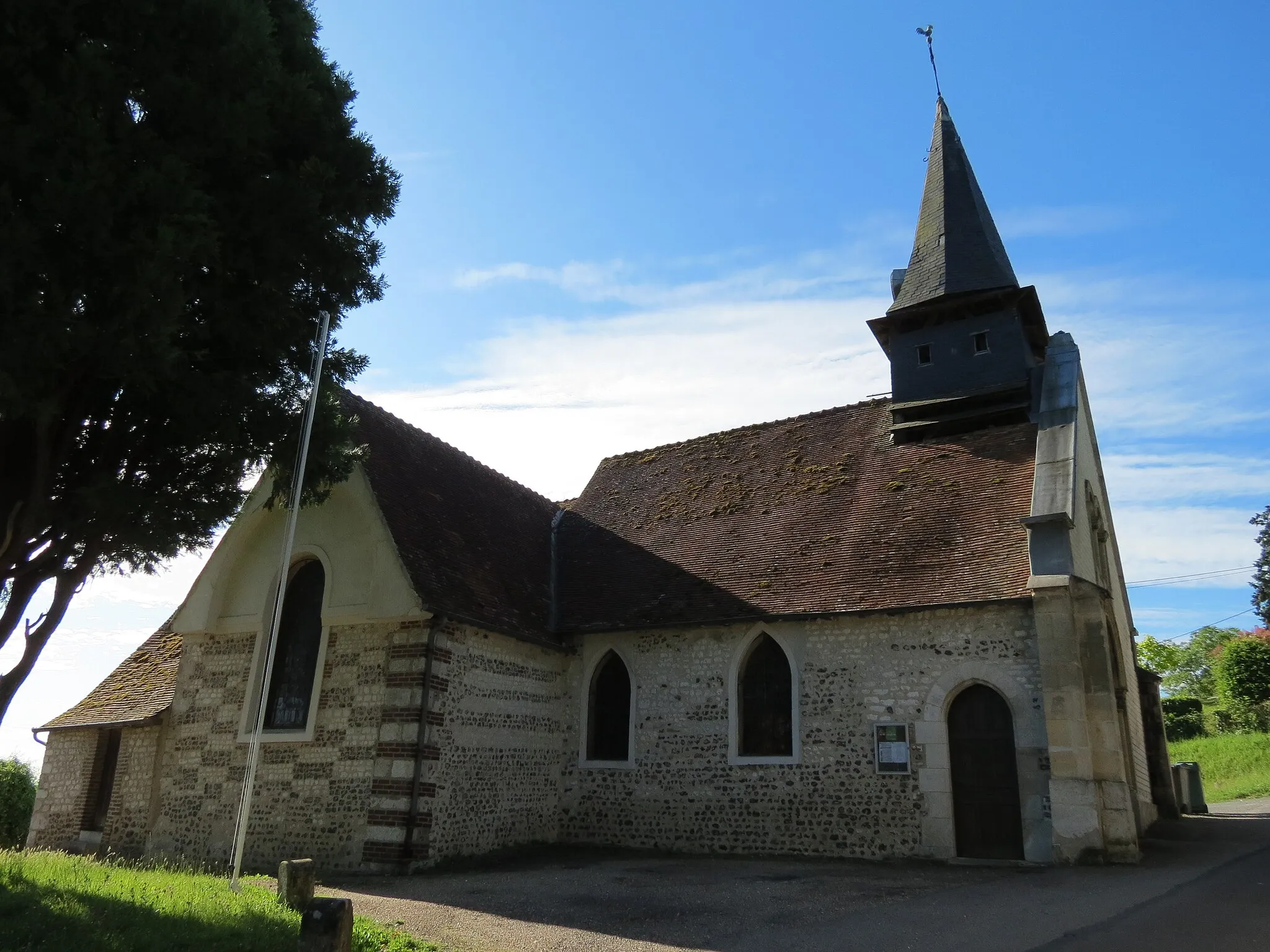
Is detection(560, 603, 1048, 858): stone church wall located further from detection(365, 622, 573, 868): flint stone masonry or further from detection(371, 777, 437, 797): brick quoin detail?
detection(371, 777, 437, 797): brick quoin detail

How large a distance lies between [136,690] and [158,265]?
1230 centimetres

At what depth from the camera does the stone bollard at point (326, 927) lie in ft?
20.1

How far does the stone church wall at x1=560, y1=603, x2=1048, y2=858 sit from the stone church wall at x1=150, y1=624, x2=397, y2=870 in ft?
12.8

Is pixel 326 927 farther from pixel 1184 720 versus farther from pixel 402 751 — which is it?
pixel 1184 720

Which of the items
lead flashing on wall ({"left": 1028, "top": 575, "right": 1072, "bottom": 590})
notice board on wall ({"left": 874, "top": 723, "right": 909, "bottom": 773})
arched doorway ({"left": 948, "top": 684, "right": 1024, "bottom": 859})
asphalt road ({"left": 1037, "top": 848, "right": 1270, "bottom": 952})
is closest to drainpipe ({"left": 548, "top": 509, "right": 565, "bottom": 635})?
notice board on wall ({"left": 874, "top": 723, "right": 909, "bottom": 773})

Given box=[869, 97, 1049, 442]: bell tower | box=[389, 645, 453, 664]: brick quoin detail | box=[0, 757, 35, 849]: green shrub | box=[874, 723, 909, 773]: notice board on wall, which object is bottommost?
box=[0, 757, 35, 849]: green shrub

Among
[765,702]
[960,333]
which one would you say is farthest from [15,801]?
[960,333]

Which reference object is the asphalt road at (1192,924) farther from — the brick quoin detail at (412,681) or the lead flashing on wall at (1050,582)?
the brick quoin detail at (412,681)

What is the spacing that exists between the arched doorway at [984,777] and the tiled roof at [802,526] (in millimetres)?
1585

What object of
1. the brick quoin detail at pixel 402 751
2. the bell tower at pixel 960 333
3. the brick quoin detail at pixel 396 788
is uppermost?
the bell tower at pixel 960 333

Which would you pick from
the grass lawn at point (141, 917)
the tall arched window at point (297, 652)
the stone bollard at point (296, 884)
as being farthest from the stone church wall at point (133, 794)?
the stone bollard at point (296, 884)

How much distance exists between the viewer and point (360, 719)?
12.9 m

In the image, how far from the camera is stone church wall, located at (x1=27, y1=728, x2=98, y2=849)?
15664mm

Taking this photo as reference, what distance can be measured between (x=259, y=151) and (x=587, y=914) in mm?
8033
